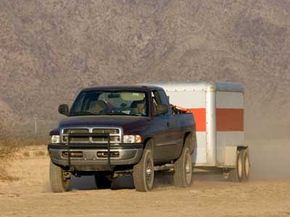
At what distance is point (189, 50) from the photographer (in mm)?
98938

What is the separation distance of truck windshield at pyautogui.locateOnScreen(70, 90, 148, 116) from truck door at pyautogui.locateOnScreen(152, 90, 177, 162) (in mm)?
378

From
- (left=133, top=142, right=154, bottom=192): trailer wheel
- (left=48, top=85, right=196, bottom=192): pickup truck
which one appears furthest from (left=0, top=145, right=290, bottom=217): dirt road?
(left=48, top=85, right=196, bottom=192): pickup truck

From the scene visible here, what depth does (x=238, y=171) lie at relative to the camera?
23.5m

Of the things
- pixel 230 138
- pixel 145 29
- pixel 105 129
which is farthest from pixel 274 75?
pixel 105 129

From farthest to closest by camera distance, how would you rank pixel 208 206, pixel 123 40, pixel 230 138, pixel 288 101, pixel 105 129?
pixel 123 40
pixel 288 101
pixel 230 138
pixel 105 129
pixel 208 206

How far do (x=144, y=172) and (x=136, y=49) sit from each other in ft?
275

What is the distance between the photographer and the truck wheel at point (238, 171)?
23406mm

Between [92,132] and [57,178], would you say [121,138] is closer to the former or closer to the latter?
[92,132]

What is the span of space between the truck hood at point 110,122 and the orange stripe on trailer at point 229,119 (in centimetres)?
465

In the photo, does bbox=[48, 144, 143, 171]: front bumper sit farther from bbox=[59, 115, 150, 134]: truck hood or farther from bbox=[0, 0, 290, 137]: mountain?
bbox=[0, 0, 290, 137]: mountain

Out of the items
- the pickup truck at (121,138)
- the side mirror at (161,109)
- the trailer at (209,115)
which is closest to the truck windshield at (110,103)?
the pickup truck at (121,138)

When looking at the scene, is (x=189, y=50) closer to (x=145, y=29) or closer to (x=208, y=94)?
(x=145, y=29)

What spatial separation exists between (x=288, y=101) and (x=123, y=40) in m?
19.9

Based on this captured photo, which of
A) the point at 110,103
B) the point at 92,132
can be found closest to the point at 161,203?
the point at 92,132
